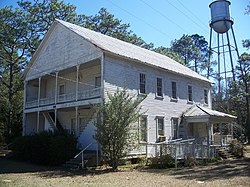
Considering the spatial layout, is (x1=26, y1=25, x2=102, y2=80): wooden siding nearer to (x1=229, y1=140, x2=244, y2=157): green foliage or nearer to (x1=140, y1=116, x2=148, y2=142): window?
(x1=140, y1=116, x2=148, y2=142): window

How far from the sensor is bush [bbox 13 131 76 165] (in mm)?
18016

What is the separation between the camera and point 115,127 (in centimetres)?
1550

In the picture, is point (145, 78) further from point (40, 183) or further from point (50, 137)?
point (40, 183)

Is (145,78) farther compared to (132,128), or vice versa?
(145,78)

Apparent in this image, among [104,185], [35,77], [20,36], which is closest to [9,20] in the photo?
[20,36]

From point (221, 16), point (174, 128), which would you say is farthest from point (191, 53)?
point (174, 128)

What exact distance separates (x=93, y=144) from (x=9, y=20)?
881 inches

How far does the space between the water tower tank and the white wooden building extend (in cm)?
1213

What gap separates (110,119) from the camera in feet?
51.1

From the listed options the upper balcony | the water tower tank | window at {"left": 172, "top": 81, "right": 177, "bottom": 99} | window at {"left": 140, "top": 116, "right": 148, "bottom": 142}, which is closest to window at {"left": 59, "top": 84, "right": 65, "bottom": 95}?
the upper balcony

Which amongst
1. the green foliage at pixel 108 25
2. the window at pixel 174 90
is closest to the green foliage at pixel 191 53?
the green foliage at pixel 108 25

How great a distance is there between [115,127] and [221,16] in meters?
27.4

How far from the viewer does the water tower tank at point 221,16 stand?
1415 inches

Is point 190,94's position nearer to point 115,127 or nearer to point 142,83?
point 142,83
